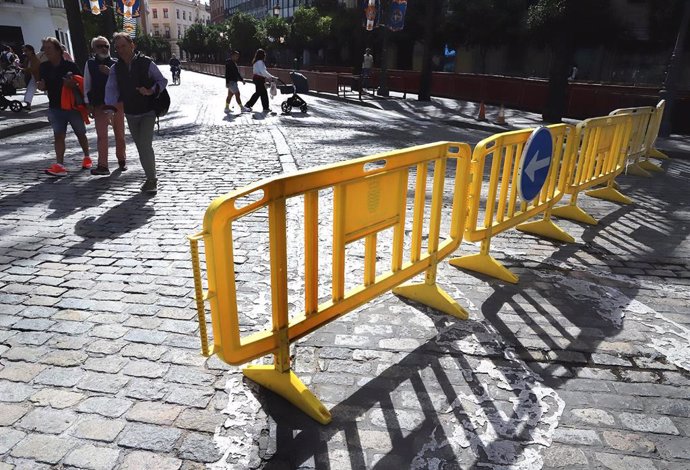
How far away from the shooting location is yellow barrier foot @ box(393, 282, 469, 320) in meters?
3.76

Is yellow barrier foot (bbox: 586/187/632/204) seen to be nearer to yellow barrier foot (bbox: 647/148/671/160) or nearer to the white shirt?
yellow barrier foot (bbox: 647/148/671/160)

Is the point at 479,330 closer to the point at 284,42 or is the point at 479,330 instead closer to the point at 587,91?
the point at 587,91

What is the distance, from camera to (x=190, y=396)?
2.76 m

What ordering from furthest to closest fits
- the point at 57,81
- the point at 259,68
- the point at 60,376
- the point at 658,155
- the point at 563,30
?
1. the point at 259,68
2. the point at 563,30
3. the point at 658,155
4. the point at 57,81
5. the point at 60,376

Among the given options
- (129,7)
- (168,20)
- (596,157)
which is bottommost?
(596,157)

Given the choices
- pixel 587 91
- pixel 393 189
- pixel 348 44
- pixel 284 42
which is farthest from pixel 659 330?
pixel 284 42

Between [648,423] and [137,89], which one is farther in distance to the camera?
[137,89]

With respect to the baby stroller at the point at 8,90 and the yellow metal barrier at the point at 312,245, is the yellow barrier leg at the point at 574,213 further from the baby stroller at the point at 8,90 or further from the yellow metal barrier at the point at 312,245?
the baby stroller at the point at 8,90

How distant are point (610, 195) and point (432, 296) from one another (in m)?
4.72

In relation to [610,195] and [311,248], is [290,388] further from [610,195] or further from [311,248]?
[610,195]

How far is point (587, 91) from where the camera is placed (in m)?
16.7

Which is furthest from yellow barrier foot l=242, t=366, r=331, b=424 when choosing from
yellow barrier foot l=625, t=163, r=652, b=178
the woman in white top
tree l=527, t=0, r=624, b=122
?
tree l=527, t=0, r=624, b=122

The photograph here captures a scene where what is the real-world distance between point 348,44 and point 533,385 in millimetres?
39377

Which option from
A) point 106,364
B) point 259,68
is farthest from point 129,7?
point 106,364
